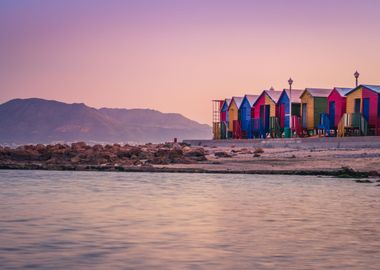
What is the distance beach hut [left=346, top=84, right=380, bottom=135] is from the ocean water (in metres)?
22.2

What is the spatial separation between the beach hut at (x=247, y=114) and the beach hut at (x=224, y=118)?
3146 millimetres

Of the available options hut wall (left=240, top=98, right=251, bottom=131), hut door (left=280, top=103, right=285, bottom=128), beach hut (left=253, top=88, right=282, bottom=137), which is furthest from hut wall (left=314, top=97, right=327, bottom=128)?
hut wall (left=240, top=98, right=251, bottom=131)

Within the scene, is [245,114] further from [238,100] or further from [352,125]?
[352,125]

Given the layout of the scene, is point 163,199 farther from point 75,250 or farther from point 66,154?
point 66,154

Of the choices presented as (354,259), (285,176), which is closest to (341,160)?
(285,176)

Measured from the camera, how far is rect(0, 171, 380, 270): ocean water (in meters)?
9.82

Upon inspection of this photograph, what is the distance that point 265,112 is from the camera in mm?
57219

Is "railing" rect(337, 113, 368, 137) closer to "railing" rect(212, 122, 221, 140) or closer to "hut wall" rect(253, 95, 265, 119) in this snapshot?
"hut wall" rect(253, 95, 265, 119)

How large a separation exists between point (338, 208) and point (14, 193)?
990cm

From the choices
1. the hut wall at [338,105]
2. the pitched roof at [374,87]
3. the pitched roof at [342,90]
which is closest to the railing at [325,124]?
the hut wall at [338,105]

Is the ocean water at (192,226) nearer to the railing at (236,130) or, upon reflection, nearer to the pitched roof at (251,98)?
the pitched roof at (251,98)

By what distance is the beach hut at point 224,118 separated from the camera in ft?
208

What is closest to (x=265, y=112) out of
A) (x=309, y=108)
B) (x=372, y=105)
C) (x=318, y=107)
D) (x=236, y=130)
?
(x=236, y=130)

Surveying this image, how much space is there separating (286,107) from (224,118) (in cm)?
1170
